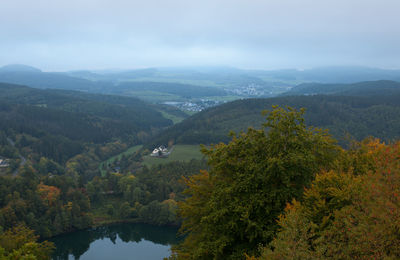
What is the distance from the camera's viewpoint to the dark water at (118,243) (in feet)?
180

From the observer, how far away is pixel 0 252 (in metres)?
21.9

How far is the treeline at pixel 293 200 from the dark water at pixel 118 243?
125 ft

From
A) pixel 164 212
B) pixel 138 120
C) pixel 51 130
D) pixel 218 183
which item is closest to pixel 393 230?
pixel 218 183

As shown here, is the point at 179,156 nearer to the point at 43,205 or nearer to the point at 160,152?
the point at 160,152

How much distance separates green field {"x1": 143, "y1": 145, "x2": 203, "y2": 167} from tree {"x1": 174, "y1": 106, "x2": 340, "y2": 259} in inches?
3281

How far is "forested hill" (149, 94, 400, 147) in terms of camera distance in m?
130

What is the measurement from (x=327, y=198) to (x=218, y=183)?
723 cm

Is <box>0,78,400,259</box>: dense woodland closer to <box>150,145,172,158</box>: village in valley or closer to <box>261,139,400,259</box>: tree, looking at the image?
<box>261,139,400,259</box>: tree

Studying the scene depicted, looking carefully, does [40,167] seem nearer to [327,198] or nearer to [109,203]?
[109,203]

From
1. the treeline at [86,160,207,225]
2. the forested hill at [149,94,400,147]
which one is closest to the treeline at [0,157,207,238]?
the treeline at [86,160,207,225]

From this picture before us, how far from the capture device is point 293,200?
49.8 ft

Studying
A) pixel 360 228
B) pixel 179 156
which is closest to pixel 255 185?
pixel 360 228

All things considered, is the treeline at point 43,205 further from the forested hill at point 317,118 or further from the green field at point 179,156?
the forested hill at point 317,118

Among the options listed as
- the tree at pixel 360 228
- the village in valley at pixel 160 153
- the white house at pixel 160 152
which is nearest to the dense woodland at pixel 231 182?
the tree at pixel 360 228
